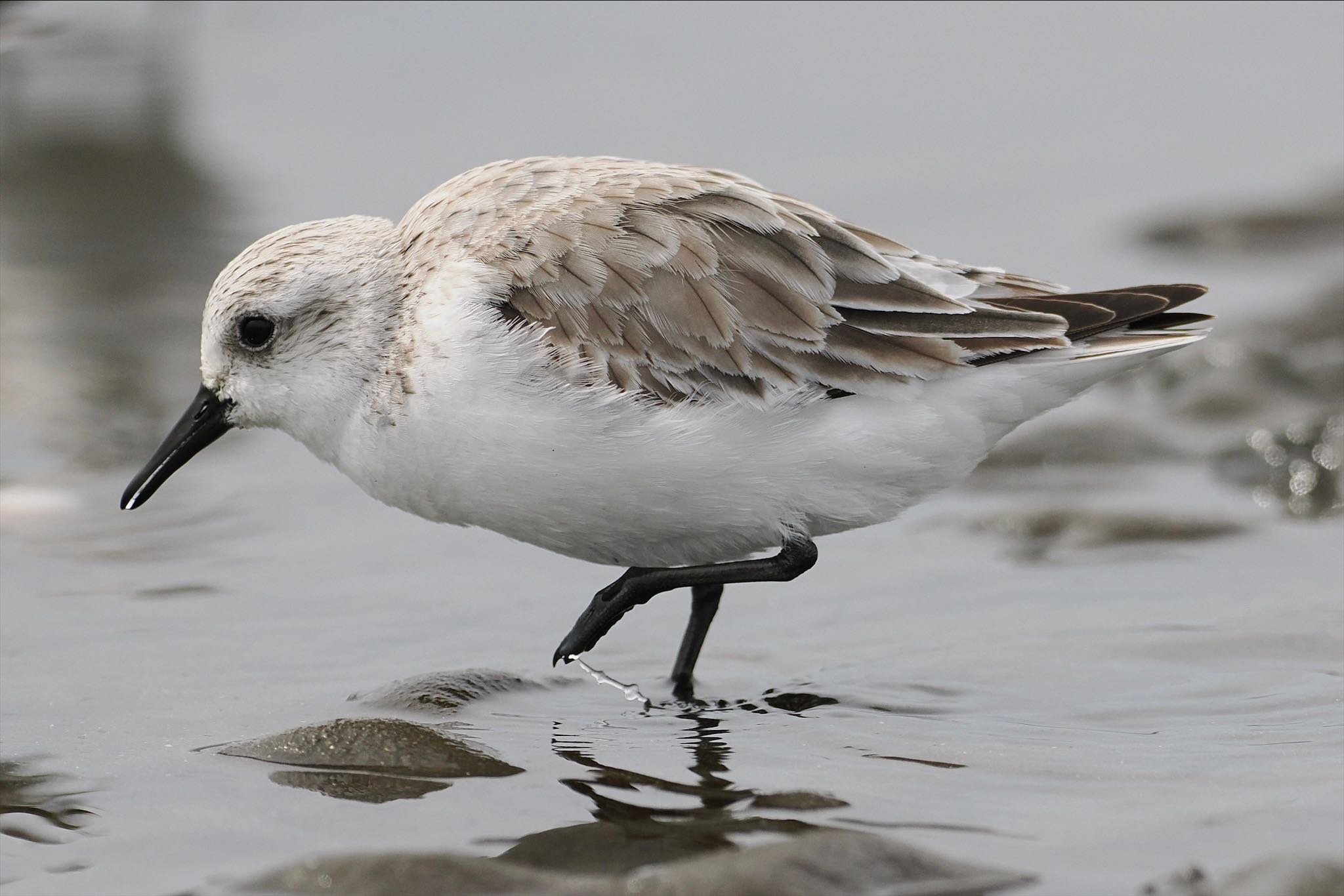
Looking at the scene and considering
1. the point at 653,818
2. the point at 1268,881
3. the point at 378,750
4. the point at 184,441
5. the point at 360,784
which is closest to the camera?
the point at 1268,881

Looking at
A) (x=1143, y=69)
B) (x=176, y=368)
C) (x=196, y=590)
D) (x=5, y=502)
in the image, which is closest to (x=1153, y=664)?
(x=196, y=590)

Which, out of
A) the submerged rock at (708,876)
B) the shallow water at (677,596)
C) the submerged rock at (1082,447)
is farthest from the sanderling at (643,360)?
the submerged rock at (1082,447)

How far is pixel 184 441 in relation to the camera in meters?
5.88

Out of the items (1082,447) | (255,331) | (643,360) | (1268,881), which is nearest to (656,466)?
(643,360)

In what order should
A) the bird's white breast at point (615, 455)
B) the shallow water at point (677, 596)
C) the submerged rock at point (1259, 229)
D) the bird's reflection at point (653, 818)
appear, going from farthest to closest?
1. the submerged rock at point (1259, 229)
2. the bird's white breast at point (615, 455)
3. the shallow water at point (677, 596)
4. the bird's reflection at point (653, 818)

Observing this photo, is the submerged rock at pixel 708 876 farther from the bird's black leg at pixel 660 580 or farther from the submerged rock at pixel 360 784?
the bird's black leg at pixel 660 580

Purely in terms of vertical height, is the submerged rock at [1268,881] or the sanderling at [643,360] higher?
the sanderling at [643,360]

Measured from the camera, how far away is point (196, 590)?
6.82 m

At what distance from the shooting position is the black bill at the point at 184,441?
5.81m

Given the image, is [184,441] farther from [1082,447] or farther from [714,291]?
[1082,447]

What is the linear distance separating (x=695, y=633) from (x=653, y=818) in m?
1.48

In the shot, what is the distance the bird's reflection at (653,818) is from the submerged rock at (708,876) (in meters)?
0.10

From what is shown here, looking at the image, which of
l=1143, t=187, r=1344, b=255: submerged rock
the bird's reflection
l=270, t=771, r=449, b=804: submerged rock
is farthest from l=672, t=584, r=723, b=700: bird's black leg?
l=1143, t=187, r=1344, b=255: submerged rock

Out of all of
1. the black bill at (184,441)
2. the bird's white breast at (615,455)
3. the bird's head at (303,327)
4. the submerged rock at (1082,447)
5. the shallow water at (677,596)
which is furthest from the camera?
the submerged rock at (1082,447)
